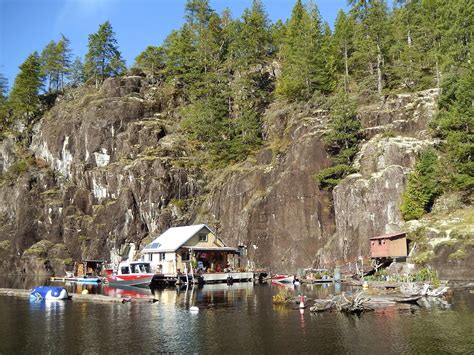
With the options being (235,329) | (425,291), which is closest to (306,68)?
(425,291)

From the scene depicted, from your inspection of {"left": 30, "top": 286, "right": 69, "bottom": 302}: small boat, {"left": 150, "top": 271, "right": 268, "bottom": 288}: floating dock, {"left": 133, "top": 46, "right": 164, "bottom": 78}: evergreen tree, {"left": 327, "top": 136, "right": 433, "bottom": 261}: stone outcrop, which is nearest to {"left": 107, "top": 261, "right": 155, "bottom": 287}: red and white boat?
{"left": 150, "top": 271, "right": 268, "bottom": 288}: floating dock

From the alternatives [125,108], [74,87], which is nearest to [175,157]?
[125,108]

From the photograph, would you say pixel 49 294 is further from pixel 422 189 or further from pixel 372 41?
pixel 372 41

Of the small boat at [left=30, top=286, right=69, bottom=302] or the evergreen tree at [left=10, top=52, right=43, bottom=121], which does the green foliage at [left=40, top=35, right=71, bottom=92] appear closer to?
the evergreen tree at [left=10, top=52, right=43, bottom=121]

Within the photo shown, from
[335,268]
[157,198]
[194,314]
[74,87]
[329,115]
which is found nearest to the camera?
[194,314]

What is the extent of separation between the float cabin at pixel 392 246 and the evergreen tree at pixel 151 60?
88.2 m

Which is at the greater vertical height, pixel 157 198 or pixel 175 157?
pixel 175 157

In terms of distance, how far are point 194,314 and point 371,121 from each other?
5385cm

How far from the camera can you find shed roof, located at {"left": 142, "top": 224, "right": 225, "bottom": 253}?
2969 inches

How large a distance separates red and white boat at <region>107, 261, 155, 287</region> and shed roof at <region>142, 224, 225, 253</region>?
21.0 feet

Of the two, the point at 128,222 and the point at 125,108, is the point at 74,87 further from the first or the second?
the point at 128,222

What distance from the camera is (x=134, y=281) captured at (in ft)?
220

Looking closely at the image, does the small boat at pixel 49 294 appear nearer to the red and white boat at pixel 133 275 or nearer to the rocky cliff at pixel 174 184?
the red and white boat at pixel 133 275

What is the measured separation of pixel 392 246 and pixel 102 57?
Answer: 4011 inches
